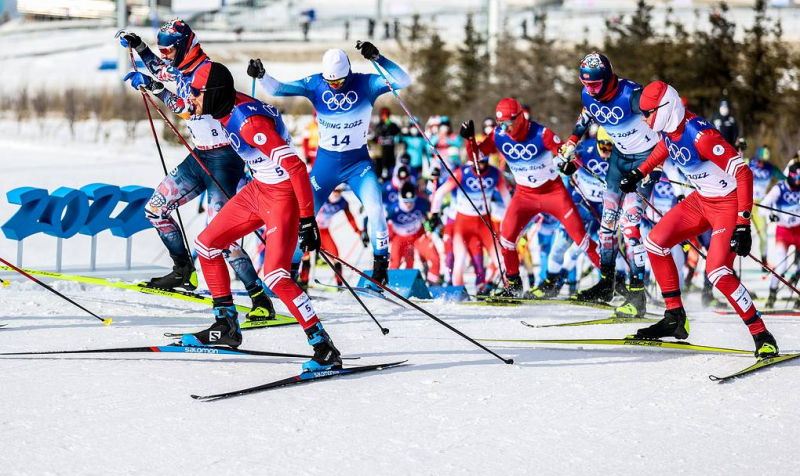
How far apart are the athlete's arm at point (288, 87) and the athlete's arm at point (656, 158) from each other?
329 cm

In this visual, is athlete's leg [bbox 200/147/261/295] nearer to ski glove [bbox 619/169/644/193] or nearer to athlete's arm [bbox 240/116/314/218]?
athlete's arm [bbox 240/116/314/218]

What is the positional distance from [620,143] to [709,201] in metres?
2.10

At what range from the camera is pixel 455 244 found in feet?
41.2

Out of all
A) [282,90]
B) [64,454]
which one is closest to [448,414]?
[64,454]

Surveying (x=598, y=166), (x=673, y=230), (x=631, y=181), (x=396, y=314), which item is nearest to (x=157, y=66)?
(x=396, y=314)

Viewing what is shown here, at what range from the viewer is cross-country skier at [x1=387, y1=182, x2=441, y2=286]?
13.1 meters

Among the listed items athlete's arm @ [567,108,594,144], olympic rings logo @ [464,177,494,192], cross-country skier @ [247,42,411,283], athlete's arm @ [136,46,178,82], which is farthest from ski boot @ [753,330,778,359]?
olympic rings logo @ [464,177,494,192]

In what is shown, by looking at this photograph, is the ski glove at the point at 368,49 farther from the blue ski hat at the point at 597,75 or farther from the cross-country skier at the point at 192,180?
the blue ski hat at the point at 597,75

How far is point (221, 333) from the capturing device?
21.8 ft

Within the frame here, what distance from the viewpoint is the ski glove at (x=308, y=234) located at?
18.5 feet

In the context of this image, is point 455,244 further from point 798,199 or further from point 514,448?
point 514,448

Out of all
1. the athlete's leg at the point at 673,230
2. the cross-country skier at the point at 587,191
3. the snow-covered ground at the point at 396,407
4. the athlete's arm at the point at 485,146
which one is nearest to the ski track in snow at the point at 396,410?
the snow-covered ground at the point at 396,407

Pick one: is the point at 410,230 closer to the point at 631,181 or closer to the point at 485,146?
the point at 485,146

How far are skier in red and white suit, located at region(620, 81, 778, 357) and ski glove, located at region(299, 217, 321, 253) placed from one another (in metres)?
2.57
